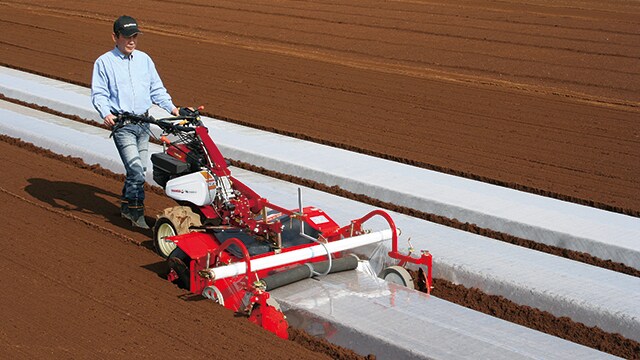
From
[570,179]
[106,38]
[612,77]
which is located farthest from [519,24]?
[570,179]

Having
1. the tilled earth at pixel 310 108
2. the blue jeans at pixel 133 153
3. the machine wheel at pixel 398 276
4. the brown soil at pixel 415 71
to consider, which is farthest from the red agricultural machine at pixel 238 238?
the brown soil at pixel 415 71

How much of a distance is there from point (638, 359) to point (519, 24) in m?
17.1

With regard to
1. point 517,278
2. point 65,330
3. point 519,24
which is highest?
point 519,24

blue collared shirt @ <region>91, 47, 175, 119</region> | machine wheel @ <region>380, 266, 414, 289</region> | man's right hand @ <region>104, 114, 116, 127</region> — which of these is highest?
blue collared shirt @ <region>91, 47, 175, 119</region>

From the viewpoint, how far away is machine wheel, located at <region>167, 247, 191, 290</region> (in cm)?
764

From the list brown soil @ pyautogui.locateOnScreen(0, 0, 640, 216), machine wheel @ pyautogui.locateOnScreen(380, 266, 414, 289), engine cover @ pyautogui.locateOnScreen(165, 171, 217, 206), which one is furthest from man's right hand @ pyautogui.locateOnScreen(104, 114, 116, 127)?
brown soil @ pyautogui.locateOnScreen(0, 0, 640, 216)

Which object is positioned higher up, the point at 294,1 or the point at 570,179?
the point at 294,1

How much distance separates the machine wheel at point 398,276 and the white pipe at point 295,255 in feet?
0.88

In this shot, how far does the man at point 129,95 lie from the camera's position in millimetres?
8904

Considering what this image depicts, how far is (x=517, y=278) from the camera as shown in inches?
316

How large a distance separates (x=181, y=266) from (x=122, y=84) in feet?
7.32

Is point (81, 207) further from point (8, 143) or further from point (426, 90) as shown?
point (426, 90)

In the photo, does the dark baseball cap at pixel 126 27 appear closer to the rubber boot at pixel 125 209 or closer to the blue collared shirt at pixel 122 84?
the blue collared shirt at pixel 122 84

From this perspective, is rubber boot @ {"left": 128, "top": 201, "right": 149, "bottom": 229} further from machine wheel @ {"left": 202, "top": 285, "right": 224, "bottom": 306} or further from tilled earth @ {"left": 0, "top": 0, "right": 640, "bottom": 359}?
machine wheel @ {"left": 202, "top": 285, "right": 224, "bottom": 306}
